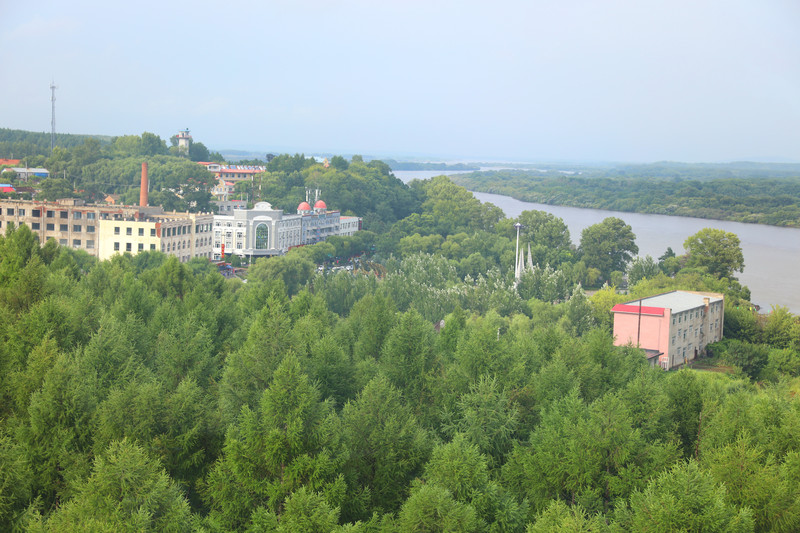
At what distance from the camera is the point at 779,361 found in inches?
805

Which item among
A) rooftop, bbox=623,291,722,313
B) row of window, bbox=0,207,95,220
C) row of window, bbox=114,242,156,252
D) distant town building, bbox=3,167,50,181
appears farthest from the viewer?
distant town building, bbox=3,167,50,181

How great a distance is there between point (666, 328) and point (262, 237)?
20.1m

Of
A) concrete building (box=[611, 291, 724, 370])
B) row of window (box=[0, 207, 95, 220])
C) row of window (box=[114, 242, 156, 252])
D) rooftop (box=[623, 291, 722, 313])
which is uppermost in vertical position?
row of window (box=[0, 207, 95, 220])

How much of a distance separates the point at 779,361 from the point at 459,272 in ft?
49.6

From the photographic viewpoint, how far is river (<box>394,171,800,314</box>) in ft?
111

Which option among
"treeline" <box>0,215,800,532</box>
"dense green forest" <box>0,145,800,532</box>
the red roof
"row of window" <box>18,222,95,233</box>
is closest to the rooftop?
the red roof

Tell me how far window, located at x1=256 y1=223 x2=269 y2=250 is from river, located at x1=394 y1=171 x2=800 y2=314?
57.1 ft

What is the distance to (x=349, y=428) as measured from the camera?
10.5 metres

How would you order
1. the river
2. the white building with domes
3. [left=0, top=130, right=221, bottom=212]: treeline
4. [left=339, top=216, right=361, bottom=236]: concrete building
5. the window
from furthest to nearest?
[left=339, top=216, right=361, bottom=236]: concrete building, [left=0, top=130, right=221, bottom=212]: treeline, the window, the white building with domes, the river

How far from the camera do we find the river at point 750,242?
111 ft

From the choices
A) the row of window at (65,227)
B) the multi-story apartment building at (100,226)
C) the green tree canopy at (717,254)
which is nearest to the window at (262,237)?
the multi-story apartment building at (100,226)

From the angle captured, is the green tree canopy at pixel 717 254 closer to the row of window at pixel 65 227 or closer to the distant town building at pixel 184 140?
the row of window at pixel 65 227

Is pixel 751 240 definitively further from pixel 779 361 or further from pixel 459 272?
pixel 779 361

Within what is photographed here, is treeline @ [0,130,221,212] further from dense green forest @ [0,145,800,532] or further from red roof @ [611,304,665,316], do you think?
red roof @ [611,304,665,316]
